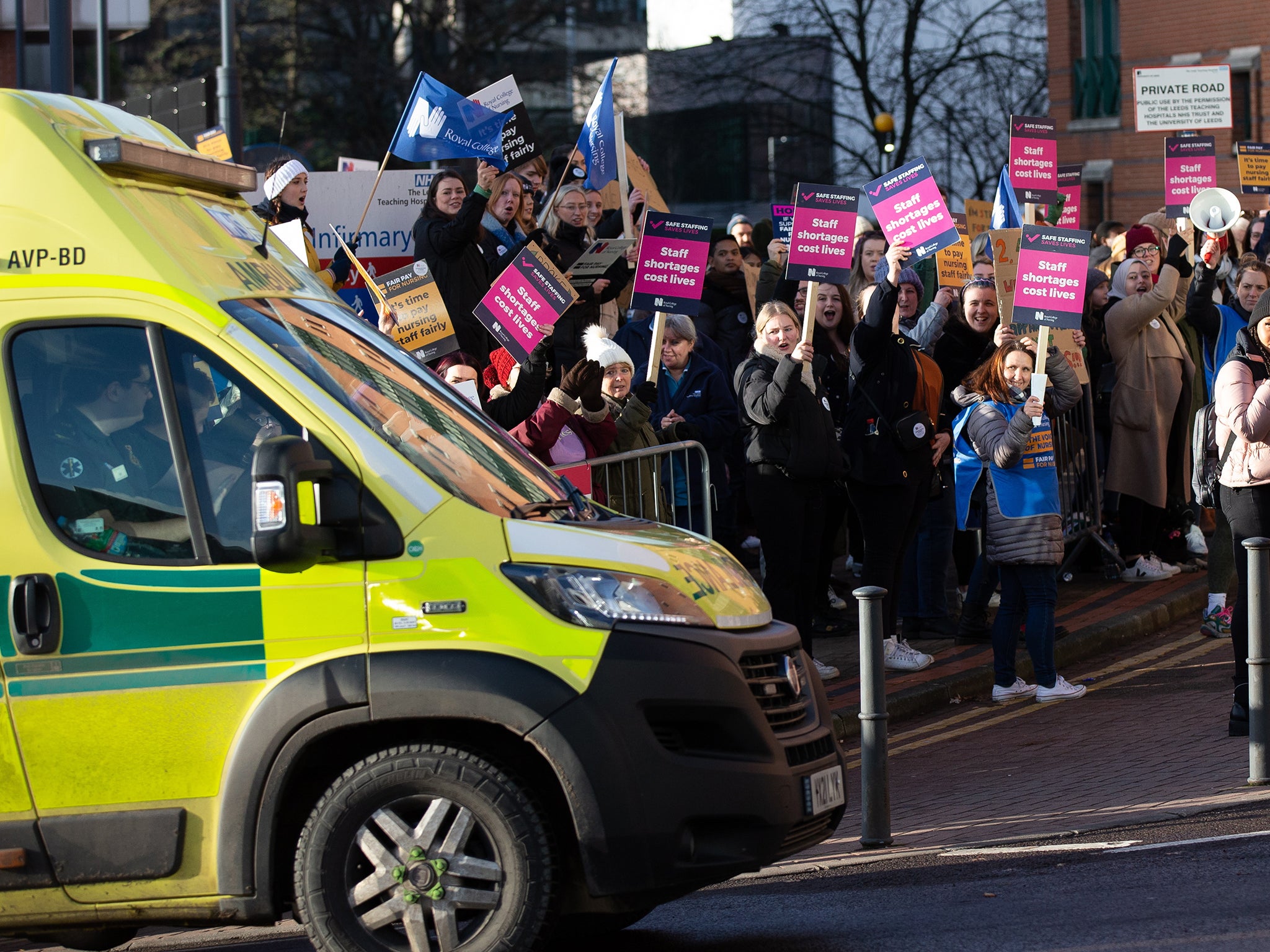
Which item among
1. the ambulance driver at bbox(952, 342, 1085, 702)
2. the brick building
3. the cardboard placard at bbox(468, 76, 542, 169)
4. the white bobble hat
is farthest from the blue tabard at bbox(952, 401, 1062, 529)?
the brick building

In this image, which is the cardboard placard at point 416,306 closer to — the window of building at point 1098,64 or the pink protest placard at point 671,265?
the pink protest placard at point 671,265

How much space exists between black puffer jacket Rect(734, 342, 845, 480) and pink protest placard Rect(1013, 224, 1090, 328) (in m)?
1.63

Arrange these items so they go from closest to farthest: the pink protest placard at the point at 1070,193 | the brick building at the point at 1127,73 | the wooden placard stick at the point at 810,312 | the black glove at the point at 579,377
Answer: the black glove at the point at 579,377 < the wooden placard stick at the point at 810,312 < the pink protest placard at the point at 1070,193 < the brick building at the point at 1127,73

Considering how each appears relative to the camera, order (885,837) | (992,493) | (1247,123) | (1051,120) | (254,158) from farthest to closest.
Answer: (1247,123) < (254,158) < (1051,120) < (992,493) < (885,837)

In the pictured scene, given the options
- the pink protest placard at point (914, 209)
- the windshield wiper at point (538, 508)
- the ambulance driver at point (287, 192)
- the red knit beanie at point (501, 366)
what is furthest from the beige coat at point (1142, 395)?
the windshield wiper at point (538, 508)

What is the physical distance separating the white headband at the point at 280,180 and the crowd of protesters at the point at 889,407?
0.02m

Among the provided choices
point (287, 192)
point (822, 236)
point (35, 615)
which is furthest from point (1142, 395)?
point (35, 615)

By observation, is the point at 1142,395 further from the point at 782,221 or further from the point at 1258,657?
the point at 1258,657

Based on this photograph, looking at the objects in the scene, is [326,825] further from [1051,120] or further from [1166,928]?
[1051,120]

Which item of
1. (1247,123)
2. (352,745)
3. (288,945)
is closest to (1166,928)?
(352,745)

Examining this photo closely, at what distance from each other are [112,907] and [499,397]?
4751 mm

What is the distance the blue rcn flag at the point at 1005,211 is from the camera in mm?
14180

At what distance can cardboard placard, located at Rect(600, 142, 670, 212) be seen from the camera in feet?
44.9

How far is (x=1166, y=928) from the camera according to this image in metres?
5.57
